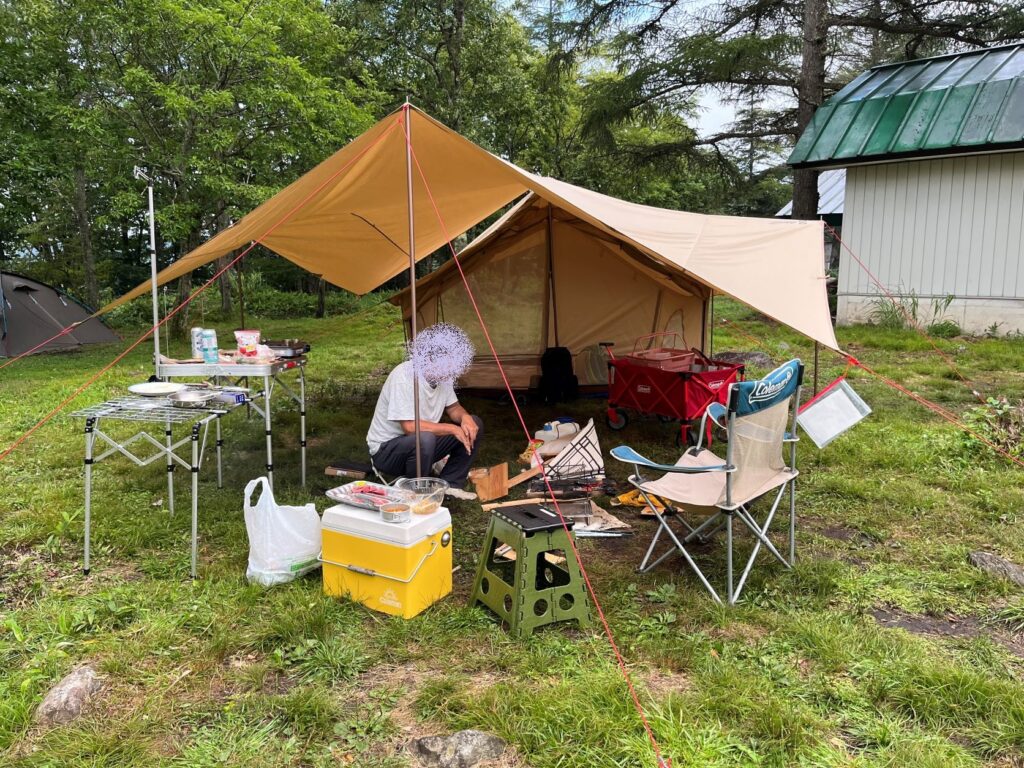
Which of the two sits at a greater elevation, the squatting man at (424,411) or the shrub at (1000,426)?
the squatting man at (424,411)

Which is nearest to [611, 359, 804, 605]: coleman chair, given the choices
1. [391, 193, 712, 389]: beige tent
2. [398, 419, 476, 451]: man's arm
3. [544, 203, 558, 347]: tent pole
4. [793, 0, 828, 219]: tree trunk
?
[398, 419, 476, 451]: man's arm

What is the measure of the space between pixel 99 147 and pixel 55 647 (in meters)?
8.25

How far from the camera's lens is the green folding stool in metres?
2.35

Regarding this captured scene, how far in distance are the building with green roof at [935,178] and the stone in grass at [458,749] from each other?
725cm

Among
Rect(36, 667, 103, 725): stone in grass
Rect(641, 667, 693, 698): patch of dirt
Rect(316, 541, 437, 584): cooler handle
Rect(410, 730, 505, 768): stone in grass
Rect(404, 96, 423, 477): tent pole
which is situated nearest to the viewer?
Rect(410, 730, 505, 768): stone in grass

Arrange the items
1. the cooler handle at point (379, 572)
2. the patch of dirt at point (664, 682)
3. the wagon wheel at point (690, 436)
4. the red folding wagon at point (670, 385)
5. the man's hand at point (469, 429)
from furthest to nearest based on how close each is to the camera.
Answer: the wagon wheel at point (690, 436) → the red folding wagon at point (670, 385) → the man's hand at point (469, 429) → the cooler handle at point (379, 572) → the patch of dirt at point (664, 682)

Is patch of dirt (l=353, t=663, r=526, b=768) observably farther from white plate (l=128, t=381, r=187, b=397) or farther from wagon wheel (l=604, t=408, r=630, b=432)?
wagon wheel (l=604, t=408, r=630, b=432)

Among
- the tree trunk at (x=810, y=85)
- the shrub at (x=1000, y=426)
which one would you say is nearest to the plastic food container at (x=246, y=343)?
the shrub at (x=1000, y=426)

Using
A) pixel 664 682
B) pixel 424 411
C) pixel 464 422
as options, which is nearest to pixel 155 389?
pixel 424 411

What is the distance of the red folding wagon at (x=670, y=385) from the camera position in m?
4.62

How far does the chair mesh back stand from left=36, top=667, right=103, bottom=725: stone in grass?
2156 mm

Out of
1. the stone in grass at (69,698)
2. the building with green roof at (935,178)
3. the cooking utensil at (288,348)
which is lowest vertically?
the stone in grass at (69,698)

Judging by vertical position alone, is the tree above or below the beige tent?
above

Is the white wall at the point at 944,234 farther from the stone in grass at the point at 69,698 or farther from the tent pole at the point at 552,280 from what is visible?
the stone in grass at the point at 69,698
